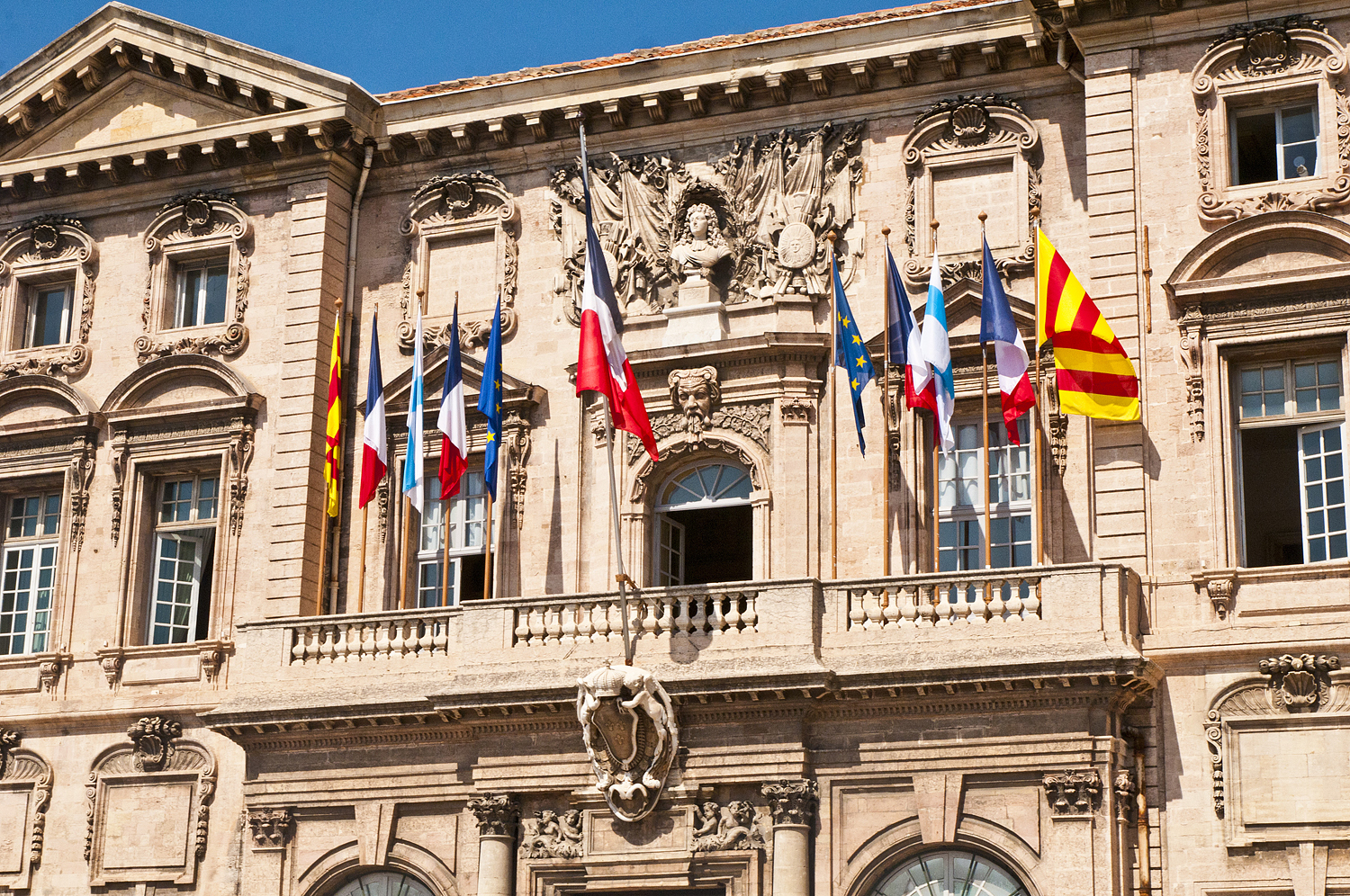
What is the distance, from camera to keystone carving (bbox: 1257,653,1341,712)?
73.3 ft

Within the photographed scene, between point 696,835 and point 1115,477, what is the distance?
601 centimetres

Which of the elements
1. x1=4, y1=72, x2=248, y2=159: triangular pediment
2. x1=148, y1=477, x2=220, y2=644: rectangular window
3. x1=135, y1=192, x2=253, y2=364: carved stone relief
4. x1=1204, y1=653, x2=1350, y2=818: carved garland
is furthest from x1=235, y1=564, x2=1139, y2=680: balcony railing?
x1=4, y1=72, x2=248, y2=159: triangular pediment

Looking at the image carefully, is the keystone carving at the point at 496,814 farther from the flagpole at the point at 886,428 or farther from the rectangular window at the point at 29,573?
the rectangular window at the point at 29,573

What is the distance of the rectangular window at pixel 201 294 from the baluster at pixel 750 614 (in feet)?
30.5

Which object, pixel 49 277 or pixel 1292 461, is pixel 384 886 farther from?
pixel 1292 461

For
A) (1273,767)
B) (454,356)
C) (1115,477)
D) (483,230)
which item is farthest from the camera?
(483,230)

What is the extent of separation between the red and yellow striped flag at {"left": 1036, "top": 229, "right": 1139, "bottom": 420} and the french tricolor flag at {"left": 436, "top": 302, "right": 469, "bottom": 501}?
7166mm

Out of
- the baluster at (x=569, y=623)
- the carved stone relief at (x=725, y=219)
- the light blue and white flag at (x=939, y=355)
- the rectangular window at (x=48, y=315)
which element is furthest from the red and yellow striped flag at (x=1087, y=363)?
the rectangular window at (x=48, y=315)

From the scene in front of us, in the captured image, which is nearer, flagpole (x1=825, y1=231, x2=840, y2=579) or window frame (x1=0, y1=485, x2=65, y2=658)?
flagpole (x1=825, y1=231, x2=840, y2=579)

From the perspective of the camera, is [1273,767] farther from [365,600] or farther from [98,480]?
[98,480]

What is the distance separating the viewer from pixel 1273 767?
2242 centimetres

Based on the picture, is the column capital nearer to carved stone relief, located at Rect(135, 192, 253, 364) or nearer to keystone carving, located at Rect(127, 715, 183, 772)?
keystone carving, located at Rect(127, 715, 183, 772)

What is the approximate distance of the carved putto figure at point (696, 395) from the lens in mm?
26453

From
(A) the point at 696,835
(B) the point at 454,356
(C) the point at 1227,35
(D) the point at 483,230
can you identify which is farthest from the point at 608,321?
(C) the point at 1227,35
